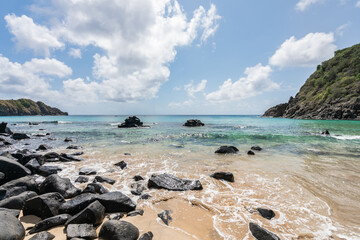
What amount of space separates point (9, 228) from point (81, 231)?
1691 millimetres

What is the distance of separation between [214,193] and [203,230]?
8.80 ft

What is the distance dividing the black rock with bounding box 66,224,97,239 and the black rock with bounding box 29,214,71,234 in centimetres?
69

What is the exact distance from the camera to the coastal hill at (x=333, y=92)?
72.5 metres

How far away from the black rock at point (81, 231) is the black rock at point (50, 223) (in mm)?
692

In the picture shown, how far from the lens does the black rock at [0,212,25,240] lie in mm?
3872

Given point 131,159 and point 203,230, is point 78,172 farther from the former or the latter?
point 203,230

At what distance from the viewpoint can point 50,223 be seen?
4789mm

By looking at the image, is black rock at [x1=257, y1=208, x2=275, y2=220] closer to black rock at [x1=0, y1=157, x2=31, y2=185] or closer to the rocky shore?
the rocky shore

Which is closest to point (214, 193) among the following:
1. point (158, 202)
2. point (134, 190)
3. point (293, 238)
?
point (158, 202)

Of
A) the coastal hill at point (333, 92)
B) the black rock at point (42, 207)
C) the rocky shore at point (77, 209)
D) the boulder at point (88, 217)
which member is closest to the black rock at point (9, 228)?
the rocky shore at point (77, 209)

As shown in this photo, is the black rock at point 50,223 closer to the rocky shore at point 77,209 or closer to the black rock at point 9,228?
the rocky shore at point 77,209

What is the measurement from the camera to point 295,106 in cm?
10725

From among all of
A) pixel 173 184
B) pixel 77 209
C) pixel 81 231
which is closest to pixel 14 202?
pixel 77 209

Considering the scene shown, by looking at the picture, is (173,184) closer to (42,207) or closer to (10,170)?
(42,207)
